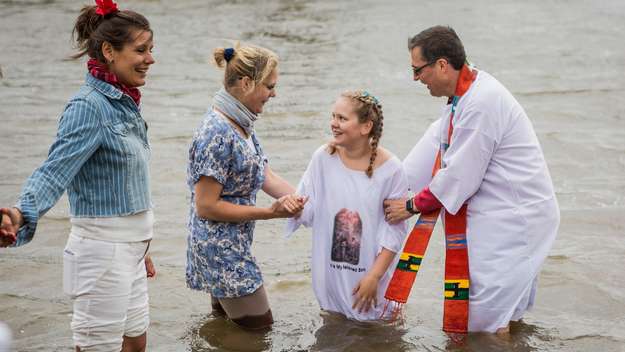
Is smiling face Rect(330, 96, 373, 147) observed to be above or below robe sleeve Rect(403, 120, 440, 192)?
above

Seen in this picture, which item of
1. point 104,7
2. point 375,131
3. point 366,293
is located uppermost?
point 104,7

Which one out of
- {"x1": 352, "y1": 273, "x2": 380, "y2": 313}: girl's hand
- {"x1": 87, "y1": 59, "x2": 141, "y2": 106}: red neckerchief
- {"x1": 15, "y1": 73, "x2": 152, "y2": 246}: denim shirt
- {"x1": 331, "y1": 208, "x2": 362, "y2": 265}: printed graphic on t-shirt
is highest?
{"x1": 87, "y1": 59, "x2": 141, "y2": 106}: red neckerchief

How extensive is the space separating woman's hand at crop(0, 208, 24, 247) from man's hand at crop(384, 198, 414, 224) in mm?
2229

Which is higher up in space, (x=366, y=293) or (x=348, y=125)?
(x=348, y=125)

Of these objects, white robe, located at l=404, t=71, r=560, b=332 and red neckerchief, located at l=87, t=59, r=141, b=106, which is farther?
white robe, located at l=404, t=71, r=560, b=332

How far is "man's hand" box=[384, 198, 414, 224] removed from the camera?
531cm

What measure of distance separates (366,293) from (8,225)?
2.31m

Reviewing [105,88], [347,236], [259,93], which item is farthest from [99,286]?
[347,236]

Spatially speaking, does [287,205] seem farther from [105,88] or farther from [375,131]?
[105,88]

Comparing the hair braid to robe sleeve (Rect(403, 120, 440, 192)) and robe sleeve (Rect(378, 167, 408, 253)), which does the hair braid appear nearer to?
robe sleeve (Rect(378, 167, 408, 253))

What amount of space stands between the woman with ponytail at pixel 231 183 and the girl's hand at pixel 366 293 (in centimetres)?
57

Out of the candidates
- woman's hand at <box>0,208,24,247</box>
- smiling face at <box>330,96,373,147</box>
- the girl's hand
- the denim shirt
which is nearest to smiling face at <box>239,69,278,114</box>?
smiling face at <box>330,96,373,147</box>

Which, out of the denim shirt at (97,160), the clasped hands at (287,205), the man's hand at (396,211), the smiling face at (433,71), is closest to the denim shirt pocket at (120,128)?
the denim shirt at (97,160)

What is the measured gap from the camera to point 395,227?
538cm
